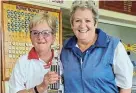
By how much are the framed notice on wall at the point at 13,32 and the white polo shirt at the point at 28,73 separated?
56 cm

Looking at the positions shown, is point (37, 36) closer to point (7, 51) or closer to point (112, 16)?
point (7, 51)

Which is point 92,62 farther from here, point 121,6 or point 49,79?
point 121,6

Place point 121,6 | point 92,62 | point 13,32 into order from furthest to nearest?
point 121,6 < point 13,32 < point 92,62

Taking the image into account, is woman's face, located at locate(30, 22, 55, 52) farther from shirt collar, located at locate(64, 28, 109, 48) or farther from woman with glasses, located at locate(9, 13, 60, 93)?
shirt collar, located at locate(64, 28, 109, 48)

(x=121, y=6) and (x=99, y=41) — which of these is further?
(x=121, y=6)

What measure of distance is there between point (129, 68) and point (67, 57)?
30 centimetres

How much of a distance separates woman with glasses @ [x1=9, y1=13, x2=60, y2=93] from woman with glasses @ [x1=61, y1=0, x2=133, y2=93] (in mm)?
107

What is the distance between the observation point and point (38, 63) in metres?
1.28

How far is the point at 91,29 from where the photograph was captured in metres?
1.30

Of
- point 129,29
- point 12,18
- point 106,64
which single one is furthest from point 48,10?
point 129,29

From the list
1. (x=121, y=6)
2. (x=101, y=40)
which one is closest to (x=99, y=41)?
(x=101, y=40)

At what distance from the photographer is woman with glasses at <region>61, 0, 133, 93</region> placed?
1283 mm

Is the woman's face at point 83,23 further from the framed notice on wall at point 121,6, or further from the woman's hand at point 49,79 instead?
the framed notice on wall at point 121,6

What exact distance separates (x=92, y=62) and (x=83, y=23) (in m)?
0.19
